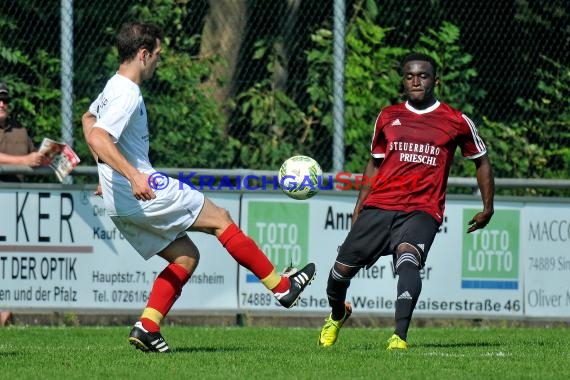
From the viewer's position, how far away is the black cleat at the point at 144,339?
24.8 ft

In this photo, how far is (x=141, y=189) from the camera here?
7.01 m

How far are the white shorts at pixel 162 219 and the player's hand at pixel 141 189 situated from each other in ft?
1.15

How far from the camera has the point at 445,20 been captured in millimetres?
12797

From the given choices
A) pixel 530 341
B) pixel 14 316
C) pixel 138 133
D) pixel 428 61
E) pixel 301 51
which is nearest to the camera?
pixel 138 133

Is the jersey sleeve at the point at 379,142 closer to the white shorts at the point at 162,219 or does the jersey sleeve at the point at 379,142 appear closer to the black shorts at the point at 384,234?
the black shorts at the point at 384,234

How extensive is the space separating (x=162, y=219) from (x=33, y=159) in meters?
1.43

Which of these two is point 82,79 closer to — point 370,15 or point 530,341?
point 370,15

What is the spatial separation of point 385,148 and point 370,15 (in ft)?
14.3

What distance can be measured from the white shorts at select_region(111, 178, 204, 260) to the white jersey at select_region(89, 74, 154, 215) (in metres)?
0.07

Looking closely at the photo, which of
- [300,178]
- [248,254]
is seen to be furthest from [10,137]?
[248,254]

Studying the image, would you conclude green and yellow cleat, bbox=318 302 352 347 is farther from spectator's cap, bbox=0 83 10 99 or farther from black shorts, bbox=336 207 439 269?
spectator's cap, bbox=0 83 10 99

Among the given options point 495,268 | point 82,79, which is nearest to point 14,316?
point 82,79

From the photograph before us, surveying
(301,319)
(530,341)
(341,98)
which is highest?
(341,98)

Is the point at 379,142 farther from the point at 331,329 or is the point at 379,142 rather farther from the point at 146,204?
the point at 146,204
